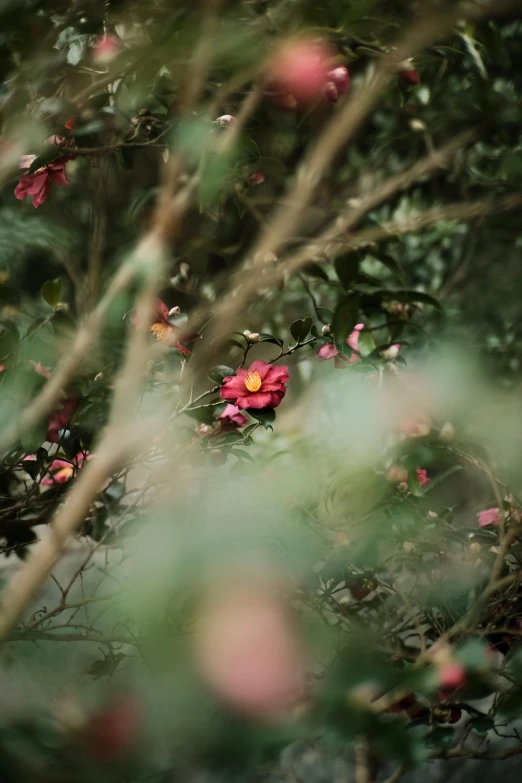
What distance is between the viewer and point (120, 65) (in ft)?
3.21

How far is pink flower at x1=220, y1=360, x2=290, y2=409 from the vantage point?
2.90ft

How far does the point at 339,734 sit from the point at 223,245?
5.56ft

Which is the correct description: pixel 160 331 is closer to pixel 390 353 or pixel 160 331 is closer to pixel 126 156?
pixel 126 156

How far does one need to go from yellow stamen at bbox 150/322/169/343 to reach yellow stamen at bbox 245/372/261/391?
6.3 inches

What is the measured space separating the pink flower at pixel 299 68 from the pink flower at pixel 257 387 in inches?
17.9

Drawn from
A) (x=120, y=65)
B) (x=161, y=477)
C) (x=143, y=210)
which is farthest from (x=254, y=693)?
(x=143, y=210)

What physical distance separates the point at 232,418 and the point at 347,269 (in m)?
0.45

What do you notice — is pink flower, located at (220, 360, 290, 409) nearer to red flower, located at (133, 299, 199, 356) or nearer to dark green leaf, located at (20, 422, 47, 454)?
red flower, located at (133, 299, 199, 356)

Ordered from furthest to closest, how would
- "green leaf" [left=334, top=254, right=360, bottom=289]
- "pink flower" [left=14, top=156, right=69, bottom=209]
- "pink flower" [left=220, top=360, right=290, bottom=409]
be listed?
"green leaf" [left=334, top=254, right=360, bottom=289]
"pink flower" [left=14, top=156, right=69, bottom=209]
"pink flower" [left=220, top=360, right=290, bottom=409]

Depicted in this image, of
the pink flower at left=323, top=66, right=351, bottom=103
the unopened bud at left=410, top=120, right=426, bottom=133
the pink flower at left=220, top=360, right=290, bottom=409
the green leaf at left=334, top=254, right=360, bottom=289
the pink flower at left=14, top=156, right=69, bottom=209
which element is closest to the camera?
the pink flower at left=220, top=360, right=290, bottom=409

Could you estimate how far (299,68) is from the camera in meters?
1.08

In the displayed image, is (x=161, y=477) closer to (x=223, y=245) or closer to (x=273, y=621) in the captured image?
(x=273, y=621)

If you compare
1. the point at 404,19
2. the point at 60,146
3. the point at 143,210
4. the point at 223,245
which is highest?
the point at 60,146

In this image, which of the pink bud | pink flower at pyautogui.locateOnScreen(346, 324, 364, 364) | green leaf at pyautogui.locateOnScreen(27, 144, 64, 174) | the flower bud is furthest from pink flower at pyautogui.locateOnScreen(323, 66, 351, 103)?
green leaf at pyautogui.locateOnScreen(27, 144, 64, 174)
